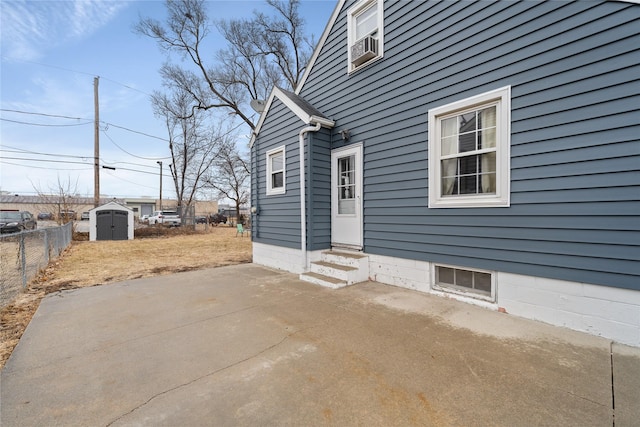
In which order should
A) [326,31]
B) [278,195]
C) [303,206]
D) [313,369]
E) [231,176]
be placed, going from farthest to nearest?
[231,176]
[278,195]
[326,31]
[303,206]
[313,369]

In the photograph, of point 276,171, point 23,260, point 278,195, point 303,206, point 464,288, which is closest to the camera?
point 464,288

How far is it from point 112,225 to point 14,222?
20.5ft

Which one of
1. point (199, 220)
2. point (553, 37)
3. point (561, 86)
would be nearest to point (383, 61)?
point (553, 37)

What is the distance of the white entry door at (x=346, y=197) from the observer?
17.5 feet

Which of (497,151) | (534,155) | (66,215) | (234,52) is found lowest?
(66,215)

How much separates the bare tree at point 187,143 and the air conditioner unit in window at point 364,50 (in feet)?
64.3

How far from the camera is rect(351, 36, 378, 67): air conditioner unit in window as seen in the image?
16.4 ft

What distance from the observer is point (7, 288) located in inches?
169

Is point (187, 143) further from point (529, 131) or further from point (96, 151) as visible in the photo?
point (529, 131)

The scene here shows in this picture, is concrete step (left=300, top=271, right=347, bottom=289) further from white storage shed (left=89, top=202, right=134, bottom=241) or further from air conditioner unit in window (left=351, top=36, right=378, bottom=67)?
white storage shed (left=89, top=202, right=134, bottom=241)

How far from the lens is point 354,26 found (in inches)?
220

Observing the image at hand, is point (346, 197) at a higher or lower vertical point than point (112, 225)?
higher

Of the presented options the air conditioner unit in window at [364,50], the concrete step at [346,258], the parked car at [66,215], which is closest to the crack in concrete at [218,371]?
the concrete step at [346,258]

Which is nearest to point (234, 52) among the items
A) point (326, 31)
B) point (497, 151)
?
point (326, 31)
